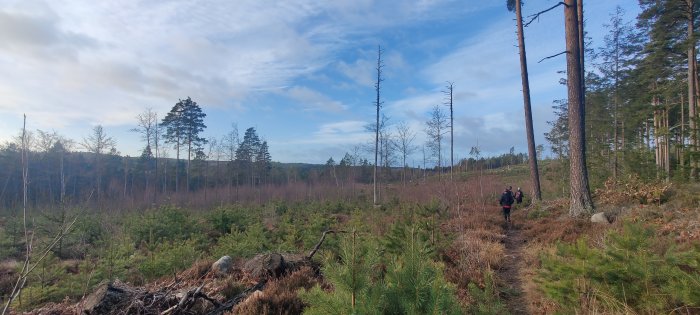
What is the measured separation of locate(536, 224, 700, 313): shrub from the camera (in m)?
3.26

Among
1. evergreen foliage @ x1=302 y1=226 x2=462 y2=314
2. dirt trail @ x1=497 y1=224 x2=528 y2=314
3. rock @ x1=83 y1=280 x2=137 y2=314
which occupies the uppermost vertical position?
evergreen foliage @ x1=302 y1=226 x2=462 y2=314

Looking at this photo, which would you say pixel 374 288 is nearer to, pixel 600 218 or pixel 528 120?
pixel 600 218

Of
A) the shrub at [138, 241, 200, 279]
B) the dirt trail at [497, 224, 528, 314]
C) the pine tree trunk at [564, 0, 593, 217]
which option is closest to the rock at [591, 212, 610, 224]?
the pine tree trunk at [564, 0, 593, 217]

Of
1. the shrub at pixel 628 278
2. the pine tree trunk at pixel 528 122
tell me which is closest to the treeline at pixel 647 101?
the pine tree trunk at pixel 528 122

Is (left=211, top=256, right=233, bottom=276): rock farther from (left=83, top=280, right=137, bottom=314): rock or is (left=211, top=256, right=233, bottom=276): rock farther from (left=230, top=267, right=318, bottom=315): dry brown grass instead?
(left=83, top=280, right=137, bottom=314): rock

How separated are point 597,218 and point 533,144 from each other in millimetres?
7693

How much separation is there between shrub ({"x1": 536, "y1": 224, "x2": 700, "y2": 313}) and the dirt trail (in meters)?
1.32

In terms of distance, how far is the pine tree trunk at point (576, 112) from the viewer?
37.9 feet

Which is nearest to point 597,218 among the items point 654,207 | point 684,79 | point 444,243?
point 654,207

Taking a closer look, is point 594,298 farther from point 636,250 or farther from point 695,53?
point 695,53

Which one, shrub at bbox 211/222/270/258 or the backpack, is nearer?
shrub at bbox 211/222/270/258

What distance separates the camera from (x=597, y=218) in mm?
10531

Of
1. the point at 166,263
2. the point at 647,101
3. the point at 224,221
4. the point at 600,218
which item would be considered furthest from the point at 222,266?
the point at 647,101

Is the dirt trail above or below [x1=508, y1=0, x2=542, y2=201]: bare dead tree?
below
